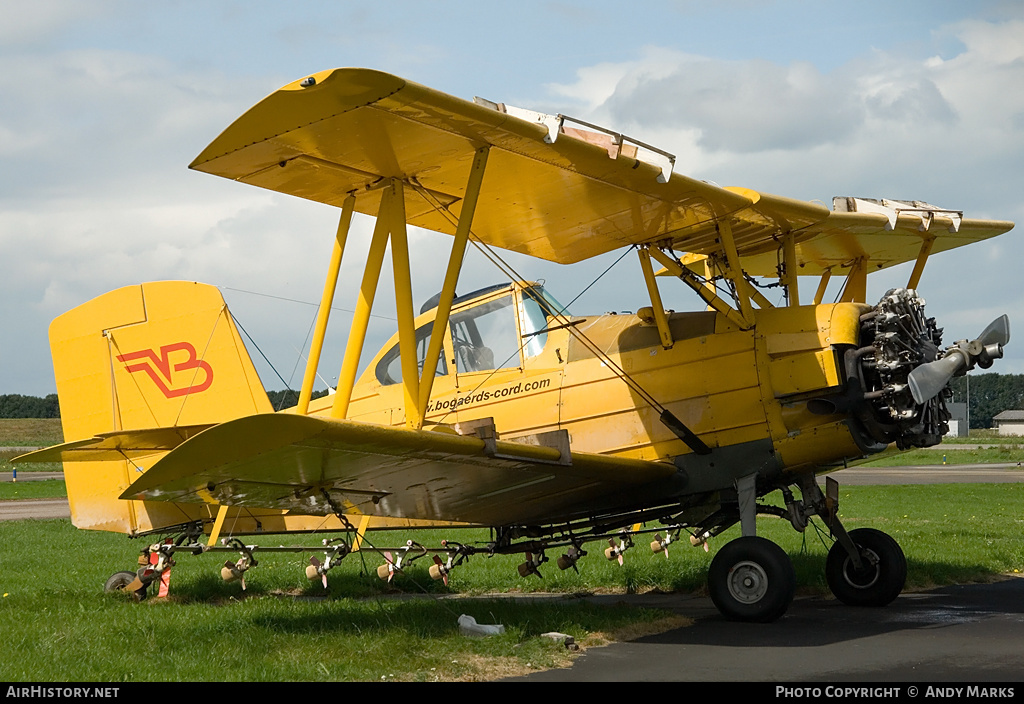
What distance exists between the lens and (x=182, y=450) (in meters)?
5.94

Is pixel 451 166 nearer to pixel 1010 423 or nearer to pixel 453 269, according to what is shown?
pixel 453 269

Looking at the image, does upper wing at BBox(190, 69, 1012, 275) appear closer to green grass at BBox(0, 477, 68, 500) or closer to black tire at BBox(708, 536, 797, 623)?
black tire at BBox(708, 536, 797, 623)

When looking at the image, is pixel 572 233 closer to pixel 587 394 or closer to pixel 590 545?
pixel 587 394

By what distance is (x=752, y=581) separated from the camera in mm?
8055

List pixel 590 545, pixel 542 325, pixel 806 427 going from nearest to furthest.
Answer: pixel 806 427, pixel 542 325, pixel 590 545

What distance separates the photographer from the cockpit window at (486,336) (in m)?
9.95

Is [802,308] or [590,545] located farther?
[590,545]

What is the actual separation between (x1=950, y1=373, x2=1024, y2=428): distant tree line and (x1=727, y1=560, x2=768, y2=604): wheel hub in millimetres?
136097

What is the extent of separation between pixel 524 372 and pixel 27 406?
352ft

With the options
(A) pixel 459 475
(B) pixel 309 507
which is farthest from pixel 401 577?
(A) pixel 459 475

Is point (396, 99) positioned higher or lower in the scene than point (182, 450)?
higher

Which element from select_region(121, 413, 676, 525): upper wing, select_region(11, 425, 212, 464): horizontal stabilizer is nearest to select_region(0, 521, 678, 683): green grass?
select_region(121, 413, 676, 525): upper wing

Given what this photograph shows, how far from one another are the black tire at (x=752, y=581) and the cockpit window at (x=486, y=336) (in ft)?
9.62
